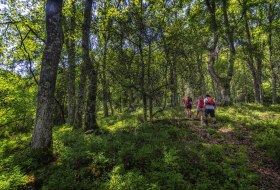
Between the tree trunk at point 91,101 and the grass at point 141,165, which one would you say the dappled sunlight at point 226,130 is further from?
the tree trunk at point 91,101

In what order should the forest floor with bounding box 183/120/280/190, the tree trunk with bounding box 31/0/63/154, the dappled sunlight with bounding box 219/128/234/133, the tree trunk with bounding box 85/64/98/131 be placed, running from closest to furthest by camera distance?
the forest floor with bounding box 183/120/280/190, the tree trunk with bounding box 31/0/63/154, the dappled sunlight with bounding box 219/128/234/133, the tree trunk with bounding box 85/64/98/131

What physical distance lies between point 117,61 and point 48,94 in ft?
17.2

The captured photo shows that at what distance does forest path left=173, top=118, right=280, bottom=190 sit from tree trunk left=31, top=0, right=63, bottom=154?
7.56 m

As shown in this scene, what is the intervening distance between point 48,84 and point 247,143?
9715 millimetres

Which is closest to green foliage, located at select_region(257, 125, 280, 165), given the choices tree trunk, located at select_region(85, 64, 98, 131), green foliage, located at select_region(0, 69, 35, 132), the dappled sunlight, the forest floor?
the forest floor

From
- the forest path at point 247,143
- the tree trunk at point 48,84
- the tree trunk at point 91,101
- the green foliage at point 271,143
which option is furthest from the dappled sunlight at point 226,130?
the tree trunk at point 48,84

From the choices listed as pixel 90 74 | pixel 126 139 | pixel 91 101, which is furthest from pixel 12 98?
pixel 126 139

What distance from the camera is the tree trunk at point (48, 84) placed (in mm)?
7051

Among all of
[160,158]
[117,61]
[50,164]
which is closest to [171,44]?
[117,61]

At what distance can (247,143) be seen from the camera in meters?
9.15

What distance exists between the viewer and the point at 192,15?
18.1 metres

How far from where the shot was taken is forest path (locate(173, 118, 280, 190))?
6.16 meters

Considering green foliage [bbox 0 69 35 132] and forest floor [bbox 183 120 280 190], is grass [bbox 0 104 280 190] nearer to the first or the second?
forest floor [bbox 183 120 280 190]

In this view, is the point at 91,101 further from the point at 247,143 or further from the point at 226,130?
the point at 247,143
